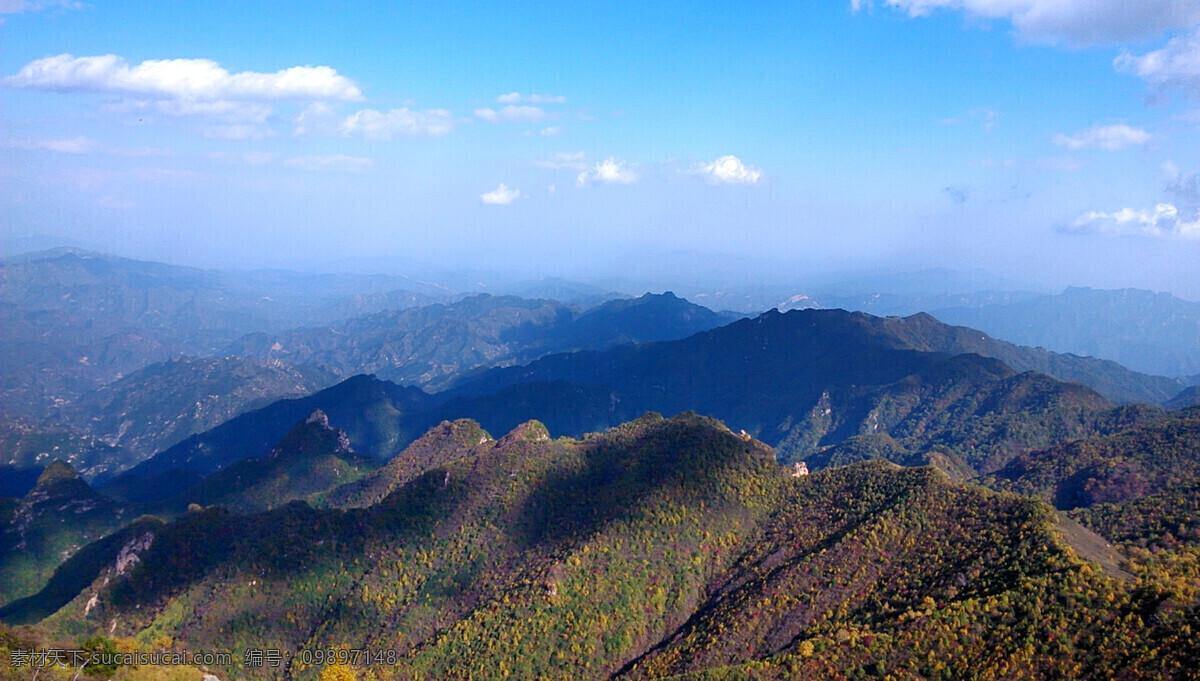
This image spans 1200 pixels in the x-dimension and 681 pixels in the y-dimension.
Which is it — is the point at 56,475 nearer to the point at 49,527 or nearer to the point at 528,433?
the point at 49,527

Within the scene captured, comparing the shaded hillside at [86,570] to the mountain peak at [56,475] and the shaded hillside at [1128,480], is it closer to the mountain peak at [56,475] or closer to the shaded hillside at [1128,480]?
the mountain peak at [56,475]

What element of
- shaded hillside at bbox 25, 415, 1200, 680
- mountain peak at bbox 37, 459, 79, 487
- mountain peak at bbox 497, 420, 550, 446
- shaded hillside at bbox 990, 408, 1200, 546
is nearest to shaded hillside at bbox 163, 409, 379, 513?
mountain peak at bbox 37, 459, 79, 487

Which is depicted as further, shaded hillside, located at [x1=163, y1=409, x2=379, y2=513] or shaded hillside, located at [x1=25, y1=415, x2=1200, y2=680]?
shaded hillside, located at [x1=163, y1=409, x2=379, y2=513]

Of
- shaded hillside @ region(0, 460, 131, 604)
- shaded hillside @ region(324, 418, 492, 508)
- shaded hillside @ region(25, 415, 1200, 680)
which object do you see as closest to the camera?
shaded hillside @ region(25, 415, 1200, 680)

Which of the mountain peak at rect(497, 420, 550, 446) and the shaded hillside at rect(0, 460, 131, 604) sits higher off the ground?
the mountain peak at rect(497, 420, 550, 446)

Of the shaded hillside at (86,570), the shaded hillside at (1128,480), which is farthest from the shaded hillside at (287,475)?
the shaded hillside at (1128,480)

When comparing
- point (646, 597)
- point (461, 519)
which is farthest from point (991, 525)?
point (461, 519)

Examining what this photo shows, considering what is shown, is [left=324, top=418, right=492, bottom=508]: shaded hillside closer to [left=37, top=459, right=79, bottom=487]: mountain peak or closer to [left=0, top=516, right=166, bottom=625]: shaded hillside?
[left=0, top=516, right=166, bottom=625]: shaded hillside
